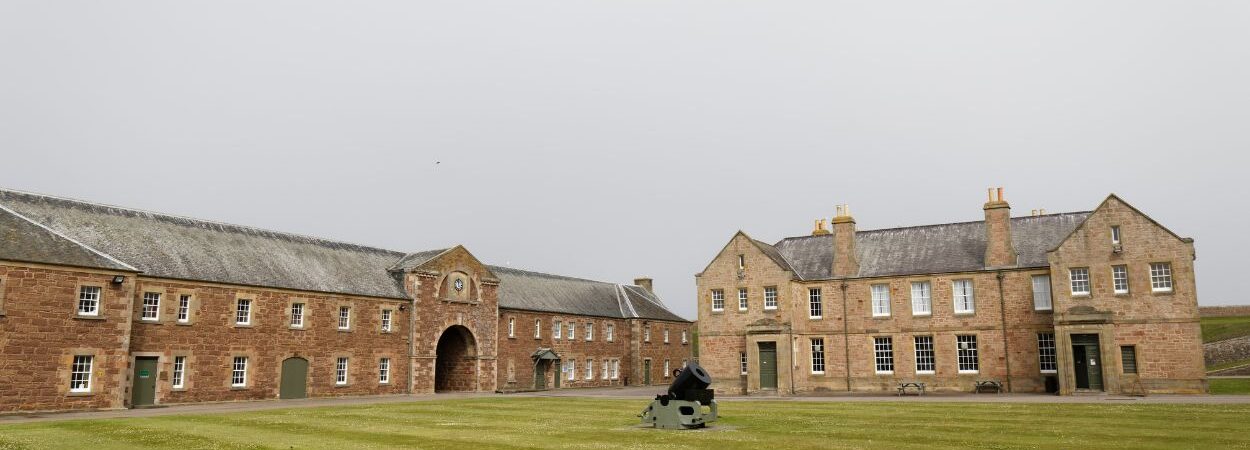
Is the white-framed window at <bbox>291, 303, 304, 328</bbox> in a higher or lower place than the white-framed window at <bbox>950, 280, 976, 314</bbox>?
lower

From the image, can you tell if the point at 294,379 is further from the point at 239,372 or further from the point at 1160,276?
the point at 1160,276

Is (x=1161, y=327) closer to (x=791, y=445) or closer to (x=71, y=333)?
(x=791, y=445)

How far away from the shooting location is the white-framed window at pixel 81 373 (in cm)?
3098

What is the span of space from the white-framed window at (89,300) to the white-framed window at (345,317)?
12.1 m

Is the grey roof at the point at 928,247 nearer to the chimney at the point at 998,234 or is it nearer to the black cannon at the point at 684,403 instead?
the chimney at the point at 998,234

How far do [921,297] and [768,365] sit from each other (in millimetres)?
8536

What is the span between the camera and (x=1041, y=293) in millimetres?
38406

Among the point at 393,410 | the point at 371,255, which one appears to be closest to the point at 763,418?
the point at 393,410

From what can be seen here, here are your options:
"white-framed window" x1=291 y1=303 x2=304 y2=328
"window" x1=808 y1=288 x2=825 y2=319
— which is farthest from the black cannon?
"white-framed window" x1=291 y1=303 x2=304 y2=328

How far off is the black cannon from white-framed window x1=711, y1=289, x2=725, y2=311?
24.0 m

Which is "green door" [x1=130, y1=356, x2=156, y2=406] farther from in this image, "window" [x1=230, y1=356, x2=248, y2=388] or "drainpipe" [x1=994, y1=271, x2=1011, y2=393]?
"drainpipe" [x1=994, y1=271, x2=1011, y2=393]

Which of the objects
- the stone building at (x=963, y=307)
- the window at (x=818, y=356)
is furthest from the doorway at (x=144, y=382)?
the window at (x=818, y=356)

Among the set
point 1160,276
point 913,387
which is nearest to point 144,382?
point 913,387

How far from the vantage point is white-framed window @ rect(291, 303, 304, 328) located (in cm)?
3997
